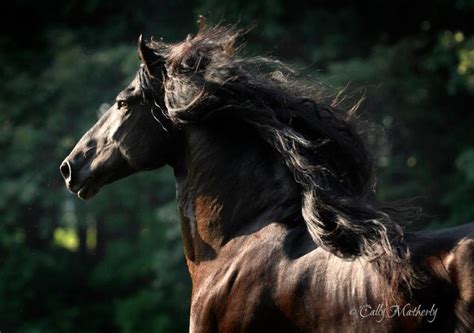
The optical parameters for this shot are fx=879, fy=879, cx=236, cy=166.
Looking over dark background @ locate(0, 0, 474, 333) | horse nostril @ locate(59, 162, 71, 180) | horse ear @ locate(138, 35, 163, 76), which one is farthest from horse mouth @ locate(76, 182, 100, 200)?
dark background @ locate(0, 0, 474, 333)

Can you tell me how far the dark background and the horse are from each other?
29.9 ft

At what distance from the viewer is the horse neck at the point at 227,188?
14.3 feet

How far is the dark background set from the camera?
14977 mm

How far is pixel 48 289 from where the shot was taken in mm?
16859

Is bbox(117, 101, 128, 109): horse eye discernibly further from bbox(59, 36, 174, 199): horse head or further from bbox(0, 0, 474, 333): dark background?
bbox(0, 0, 474, 333): dark background

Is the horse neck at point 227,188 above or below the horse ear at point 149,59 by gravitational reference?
below

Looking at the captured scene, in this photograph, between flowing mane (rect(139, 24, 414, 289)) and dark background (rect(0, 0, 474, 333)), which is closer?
flowing mane (rect(139, 24, 414, 289))

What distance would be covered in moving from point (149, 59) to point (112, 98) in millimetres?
11715

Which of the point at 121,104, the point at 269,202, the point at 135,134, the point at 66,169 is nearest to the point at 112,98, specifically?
the point at 66,169

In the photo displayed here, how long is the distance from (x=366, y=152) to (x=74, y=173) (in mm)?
1645

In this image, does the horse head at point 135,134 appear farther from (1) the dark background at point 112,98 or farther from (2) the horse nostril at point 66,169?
(1) the dark background at point 112,98

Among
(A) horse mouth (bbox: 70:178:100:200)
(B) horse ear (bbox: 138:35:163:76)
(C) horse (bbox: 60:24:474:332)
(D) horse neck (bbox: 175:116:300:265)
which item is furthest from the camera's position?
(A) horse mouth (bbox: 70:178:100:200)

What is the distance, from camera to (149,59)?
4699 millimetres

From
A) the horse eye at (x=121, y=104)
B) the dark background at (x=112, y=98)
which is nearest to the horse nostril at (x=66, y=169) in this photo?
the horse eye at (x=121, y=104)
